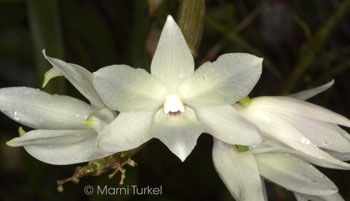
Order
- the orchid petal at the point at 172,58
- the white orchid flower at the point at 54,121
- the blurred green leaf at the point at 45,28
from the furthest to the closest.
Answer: the blurred green leaf at the point at 45,28 < the white orchid flower at the point at 54,121 < the orchid petal at the point at 172,58

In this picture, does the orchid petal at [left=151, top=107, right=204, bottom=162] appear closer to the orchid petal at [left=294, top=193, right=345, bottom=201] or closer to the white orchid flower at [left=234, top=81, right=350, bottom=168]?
the white orchid flower at [left=234, top=81, right=350, bottom=168]

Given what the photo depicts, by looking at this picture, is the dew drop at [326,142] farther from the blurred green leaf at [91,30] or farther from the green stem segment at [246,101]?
the blurred green leaf at [91,30]

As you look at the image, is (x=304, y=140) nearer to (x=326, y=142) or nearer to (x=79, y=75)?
(x=326, y=142)

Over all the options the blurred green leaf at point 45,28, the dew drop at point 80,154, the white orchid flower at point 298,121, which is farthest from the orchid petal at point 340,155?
the blurred green leaf at point 45,28

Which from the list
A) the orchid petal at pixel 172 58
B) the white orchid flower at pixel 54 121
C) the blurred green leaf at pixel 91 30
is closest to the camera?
the orchid petal at pixel 172 58

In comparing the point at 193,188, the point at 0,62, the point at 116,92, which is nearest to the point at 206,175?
the point at 193,188

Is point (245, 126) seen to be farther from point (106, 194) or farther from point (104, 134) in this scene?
point (106, 194)

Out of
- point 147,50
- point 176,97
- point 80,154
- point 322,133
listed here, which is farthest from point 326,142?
point 147,50
